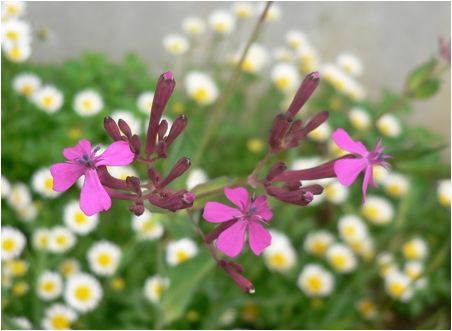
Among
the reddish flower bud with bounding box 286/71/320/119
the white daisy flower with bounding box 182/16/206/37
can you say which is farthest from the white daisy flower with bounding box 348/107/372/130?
the reddish flower bud with bounding box 286/71/320/119

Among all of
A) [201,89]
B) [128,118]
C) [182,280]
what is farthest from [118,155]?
[201,89]

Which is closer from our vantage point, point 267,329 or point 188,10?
point 267,329

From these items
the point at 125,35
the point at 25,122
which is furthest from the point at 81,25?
the point at 25,122

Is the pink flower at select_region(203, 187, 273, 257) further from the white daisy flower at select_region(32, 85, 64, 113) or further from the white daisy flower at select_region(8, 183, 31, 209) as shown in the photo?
the white daisy flower at select_region(32, 85, 64, 113)

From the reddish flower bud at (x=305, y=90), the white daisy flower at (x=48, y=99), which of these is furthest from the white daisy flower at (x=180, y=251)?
the reddish flower bud at (x=305, y=90)

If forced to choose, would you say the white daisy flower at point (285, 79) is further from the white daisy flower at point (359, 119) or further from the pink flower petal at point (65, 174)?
the pink flower petal at point (65, 174)

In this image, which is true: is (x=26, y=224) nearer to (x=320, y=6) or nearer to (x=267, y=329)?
(x=267, y=329)
